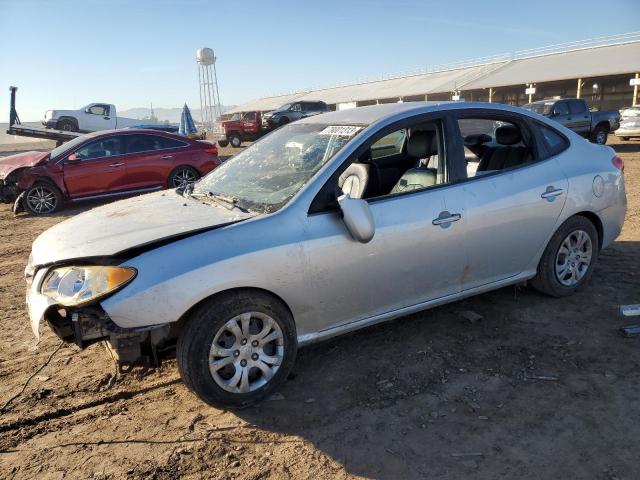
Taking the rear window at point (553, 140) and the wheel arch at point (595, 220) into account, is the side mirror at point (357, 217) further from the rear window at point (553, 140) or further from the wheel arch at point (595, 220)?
the wheel arch at point (595, 220)

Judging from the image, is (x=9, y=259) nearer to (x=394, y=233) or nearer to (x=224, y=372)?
(x=224, y=372)

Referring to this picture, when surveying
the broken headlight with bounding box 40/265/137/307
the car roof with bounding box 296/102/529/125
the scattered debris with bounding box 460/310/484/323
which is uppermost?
→ the car roof with bounding box 296/102/529/125

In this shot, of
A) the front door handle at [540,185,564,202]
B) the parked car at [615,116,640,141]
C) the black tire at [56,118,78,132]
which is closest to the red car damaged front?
the front door handle at [540,185,564,202]

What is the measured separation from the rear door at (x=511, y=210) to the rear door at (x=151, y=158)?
301 inches

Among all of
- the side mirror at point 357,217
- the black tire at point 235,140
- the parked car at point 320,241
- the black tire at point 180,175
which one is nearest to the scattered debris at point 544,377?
the parked car at point 320,241

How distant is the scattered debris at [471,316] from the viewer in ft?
13.6

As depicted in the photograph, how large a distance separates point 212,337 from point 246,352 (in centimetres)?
25

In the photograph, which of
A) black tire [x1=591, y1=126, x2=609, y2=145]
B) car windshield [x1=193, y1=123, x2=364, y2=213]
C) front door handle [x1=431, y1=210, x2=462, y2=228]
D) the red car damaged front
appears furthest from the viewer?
black tire [x1=591, y1=126, x2=609, y2=145]

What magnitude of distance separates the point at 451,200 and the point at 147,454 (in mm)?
2483

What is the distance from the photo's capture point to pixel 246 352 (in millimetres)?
3047

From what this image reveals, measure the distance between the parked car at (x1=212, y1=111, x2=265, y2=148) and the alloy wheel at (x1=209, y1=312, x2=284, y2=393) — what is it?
2496 centimetres

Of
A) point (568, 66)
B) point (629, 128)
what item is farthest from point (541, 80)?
point (629, 128)

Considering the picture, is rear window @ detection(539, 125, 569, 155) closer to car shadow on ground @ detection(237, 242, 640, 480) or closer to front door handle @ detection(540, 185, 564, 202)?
front door handle @ detection(540, 185, 564, 202)

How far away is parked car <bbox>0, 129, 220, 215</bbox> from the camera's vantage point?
31.7 feet
